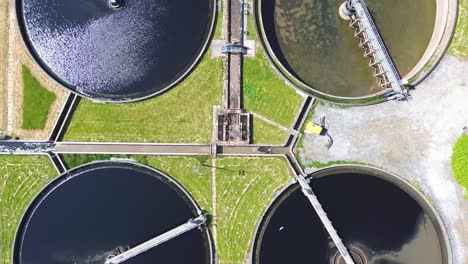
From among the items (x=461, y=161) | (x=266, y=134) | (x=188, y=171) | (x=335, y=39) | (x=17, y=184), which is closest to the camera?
(x=17, y=184)

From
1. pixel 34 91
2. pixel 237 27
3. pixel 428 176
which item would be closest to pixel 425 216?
pixel 428 176

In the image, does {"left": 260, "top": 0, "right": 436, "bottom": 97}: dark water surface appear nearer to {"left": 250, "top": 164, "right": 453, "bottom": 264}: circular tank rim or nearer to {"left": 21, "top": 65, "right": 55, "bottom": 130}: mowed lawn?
{"left": 250, "top": 164, "right": 453, "bottom": 264}: circular tank rim

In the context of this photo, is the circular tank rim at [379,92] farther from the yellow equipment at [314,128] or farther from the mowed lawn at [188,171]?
the mowed lawn at [188,171]

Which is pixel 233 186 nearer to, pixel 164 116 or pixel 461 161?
pixel 164 116

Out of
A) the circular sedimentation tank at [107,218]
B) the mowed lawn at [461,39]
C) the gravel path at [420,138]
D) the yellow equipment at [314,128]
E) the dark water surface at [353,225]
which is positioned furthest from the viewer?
the mowed lawn at [461,39]

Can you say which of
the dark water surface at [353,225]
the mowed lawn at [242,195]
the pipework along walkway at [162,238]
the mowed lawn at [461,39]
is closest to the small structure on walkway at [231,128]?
the mowed lawn at [242,195]

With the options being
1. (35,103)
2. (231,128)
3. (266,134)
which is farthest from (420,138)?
(35,103)

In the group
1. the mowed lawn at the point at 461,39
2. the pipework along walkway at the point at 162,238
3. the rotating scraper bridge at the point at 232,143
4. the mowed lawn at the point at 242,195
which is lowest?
the pipework along walkway at the point at 162,238

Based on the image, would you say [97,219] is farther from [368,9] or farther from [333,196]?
[368,9]
